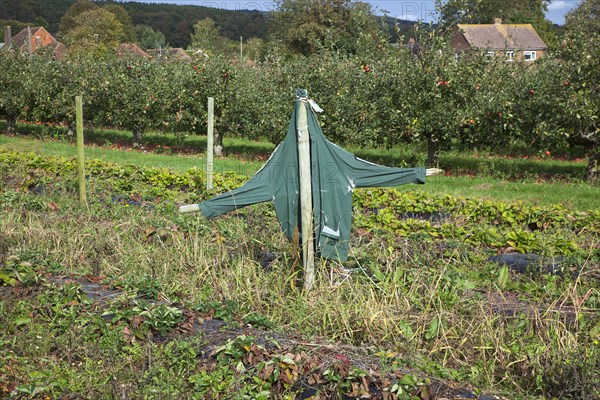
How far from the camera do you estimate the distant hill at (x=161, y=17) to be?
261 feet

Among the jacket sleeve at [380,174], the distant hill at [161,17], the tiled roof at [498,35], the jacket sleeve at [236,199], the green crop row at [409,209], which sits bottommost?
the green crop row at [409,209]

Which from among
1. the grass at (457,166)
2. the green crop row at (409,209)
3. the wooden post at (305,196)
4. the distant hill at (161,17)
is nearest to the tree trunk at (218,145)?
the grass at (457,166)

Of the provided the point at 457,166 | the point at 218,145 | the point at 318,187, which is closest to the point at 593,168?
the point at 457,166

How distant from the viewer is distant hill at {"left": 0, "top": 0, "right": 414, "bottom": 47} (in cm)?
7956

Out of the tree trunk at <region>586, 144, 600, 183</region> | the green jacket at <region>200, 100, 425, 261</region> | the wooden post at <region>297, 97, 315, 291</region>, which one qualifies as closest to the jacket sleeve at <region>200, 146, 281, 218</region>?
the green jacket at <region>200, 100, 425, 261</region>

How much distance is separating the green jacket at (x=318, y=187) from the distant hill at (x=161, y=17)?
7332cm

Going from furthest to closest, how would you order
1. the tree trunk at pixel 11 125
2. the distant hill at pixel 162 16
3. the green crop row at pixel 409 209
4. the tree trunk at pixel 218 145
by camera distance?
the distant hill at pixel 162 16 → the tree trunk at pixel 11 125 → the tree trunk at pixel 218 145 → the green crop row at pixel 409 209

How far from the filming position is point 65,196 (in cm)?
895

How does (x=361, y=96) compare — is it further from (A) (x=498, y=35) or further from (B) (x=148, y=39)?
(B) (x=148, y=39)

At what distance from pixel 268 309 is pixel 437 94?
9.68 m

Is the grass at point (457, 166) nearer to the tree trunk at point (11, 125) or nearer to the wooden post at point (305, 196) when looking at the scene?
the tree trunk at point (11, 125)

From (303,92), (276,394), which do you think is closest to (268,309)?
(276,394)

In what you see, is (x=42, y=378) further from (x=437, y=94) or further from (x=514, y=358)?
(x=437, y=94)

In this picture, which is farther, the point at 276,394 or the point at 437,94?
the point at 437,94
